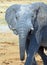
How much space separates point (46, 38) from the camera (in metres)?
5.19

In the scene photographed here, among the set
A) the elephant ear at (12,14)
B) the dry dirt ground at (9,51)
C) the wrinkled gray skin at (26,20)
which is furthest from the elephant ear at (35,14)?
the dry dirt ground at (9,51)

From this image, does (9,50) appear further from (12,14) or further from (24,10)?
(24,10)

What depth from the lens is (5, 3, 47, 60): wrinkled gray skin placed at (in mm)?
4668

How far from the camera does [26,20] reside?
4711 millimetres

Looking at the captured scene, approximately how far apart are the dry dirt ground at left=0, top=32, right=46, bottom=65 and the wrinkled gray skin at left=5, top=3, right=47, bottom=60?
183 cm

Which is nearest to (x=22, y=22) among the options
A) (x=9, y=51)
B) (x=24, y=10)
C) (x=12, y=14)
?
(x=24, y=10)

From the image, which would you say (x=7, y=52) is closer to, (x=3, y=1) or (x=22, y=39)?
(x=22, y=39)

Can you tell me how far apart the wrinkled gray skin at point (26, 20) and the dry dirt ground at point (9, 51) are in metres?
1.83

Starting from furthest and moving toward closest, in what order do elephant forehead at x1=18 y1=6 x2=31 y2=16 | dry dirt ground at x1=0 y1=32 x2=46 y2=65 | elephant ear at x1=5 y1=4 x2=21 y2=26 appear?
1. dry dirt ground at x1=0 y1=32 x2=46 y2=65
2. elephant ear at x1=5 y1=4 x2=21 y2=26
3. elephant forehead at x1=18 y1=6 x2=31 y2=16


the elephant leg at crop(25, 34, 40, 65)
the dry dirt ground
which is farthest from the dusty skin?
the elephant leg at crop(25, 34, 40, 65)

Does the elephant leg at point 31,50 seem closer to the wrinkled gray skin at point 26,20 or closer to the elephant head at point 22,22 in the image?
the wrinkled gray skin at point 26,20

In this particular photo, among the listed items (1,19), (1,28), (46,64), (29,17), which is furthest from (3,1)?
(29,17)

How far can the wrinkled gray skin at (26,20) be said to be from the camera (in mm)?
4668

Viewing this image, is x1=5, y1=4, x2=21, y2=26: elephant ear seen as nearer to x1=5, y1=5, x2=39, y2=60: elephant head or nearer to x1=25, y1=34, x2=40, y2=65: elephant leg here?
x1=5, y1=5, x2=39, y2=60: elephant head
